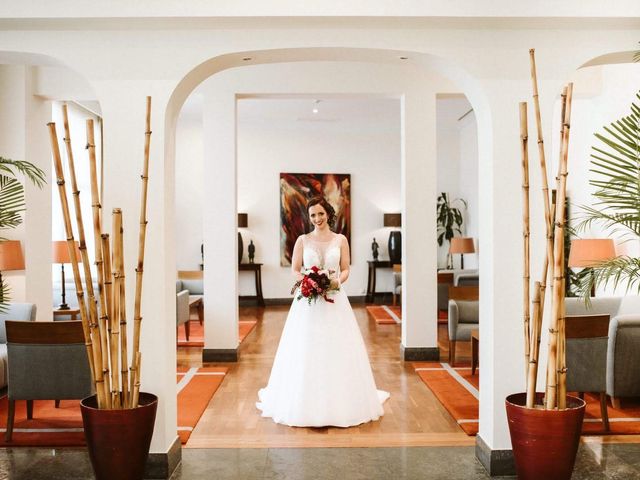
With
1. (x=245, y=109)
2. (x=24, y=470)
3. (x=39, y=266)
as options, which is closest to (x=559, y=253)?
(x=24, y=470)

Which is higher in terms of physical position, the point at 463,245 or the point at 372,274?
the point at 463,245

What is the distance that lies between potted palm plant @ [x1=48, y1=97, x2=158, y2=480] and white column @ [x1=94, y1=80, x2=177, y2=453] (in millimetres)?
314

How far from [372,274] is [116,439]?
380 inches

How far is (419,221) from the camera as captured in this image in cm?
696

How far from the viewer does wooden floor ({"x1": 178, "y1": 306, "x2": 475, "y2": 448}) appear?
4230 millimetres

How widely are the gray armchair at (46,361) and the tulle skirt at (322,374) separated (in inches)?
59.0

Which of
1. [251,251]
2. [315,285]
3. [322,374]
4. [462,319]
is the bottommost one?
[322,374]

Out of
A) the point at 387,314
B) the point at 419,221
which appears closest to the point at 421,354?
the point at 419,221

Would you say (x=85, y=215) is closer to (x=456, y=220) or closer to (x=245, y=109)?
(x=245, y=109)

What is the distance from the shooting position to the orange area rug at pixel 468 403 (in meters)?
4.45

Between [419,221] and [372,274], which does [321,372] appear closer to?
[419,221]

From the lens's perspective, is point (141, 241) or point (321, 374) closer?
point (141, 241)

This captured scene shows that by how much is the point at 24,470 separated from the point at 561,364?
10.9 feet

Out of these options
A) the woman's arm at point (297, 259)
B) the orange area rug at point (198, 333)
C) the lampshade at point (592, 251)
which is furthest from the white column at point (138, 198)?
the lampshade at point (592, 251)
